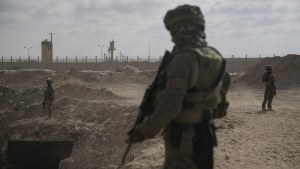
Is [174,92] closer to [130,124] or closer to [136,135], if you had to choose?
[136,135]

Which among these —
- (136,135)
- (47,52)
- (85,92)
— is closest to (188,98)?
(136,135)

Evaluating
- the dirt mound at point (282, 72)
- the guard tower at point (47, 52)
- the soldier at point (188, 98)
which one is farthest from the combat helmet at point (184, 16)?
the guard tower at point (47, 52)

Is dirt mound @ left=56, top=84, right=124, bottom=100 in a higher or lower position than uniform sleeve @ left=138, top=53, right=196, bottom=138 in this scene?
lower

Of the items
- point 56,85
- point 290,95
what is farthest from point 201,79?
point 56,85

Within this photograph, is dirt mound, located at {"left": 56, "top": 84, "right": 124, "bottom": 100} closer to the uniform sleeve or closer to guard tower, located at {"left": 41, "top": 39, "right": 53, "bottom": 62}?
the uniform sleeve

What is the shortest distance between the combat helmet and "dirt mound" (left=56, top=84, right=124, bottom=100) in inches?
583

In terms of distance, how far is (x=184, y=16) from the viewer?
2.83 m

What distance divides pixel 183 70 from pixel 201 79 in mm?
223

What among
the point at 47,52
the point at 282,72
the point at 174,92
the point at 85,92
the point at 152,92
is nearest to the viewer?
the point at 174,92

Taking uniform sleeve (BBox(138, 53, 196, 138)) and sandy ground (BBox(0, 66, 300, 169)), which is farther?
sandy ground (BBox(0, 66, 300, 169))

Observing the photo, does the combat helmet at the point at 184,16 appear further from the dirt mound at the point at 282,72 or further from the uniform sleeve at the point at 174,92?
the dirt mound at the point at 282,72

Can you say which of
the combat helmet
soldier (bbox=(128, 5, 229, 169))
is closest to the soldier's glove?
soldier (bbox=(128, 5, 229, 169))

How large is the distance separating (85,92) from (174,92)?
17.1 metres

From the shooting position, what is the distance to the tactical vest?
2742 millimetres
